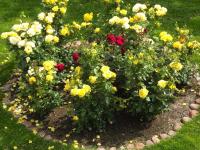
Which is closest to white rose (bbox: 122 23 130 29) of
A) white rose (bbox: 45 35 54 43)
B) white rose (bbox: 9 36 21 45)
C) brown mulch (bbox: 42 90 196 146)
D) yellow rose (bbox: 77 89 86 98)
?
white rose (bbox: 45 35 54 43)

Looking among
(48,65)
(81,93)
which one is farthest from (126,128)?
(48,65)

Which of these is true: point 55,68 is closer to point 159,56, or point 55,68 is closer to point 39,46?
point 39,46

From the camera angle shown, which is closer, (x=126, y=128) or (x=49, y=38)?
(x=126, y=128)

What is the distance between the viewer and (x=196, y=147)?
7555 mm

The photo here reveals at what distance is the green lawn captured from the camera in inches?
306

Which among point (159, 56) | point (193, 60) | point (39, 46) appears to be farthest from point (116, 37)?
point (193, 60)

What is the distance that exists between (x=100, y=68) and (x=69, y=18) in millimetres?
4859

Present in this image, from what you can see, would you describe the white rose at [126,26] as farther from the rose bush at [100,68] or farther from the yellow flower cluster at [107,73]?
→ the yellow flower cluster at [107,73]

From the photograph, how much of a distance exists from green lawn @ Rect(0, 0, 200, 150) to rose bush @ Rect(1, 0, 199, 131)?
476 mm

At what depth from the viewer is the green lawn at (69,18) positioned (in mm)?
7773

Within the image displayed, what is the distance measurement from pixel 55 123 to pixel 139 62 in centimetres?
194

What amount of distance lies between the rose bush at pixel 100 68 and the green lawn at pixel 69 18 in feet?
1.56

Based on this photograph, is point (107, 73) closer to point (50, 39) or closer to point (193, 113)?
point (50, 39)

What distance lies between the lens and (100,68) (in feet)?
26.2
